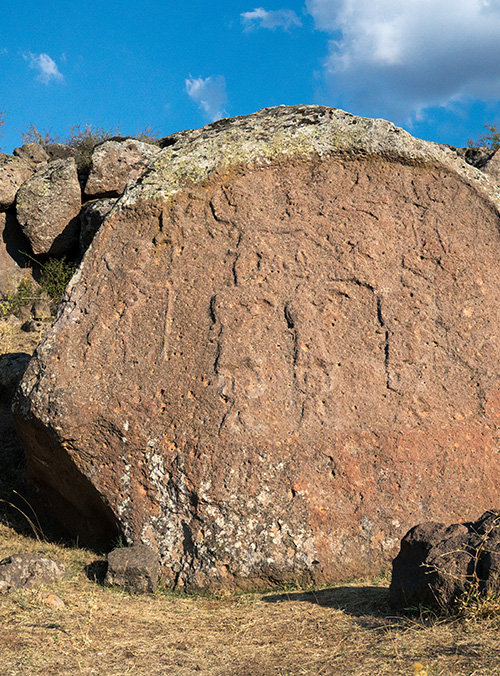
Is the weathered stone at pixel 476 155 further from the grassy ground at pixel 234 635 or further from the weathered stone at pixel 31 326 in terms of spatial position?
the grassy ground at pixel 234 635

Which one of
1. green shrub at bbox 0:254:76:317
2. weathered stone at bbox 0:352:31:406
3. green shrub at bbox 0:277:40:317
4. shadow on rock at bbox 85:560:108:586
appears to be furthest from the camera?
green shrub at bbox 0:254:76:317

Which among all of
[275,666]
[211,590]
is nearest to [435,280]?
[211,590]

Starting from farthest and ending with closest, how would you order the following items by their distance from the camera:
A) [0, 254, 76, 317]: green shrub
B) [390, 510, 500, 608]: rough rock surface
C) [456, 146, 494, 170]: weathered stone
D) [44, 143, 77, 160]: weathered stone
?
[44, 143, 77, 160]: weathered stone, [456, 146, 494, 170]: weathered stone, [0, 254, 76, 317]: green shrub, [390, 510, 500, 608]: rough rock surface

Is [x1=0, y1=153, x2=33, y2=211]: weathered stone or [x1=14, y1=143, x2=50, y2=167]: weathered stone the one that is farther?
[x1=14, y1=143, x2=50, y2=167]: weathered stone

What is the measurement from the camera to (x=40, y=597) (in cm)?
385

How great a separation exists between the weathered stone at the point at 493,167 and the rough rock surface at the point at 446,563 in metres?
7.19

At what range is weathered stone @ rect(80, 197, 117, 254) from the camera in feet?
31.1

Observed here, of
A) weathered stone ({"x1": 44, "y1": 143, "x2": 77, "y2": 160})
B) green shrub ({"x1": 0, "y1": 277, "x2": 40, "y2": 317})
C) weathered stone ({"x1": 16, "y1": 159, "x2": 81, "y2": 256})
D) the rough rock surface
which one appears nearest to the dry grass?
the rough rock surface

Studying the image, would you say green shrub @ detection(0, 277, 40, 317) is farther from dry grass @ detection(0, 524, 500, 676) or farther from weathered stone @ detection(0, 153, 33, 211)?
dry grass @ detection(0, 524, 500, 676)

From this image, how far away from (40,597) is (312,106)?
4335 millimetres

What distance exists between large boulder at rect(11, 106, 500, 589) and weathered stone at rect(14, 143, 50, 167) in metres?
6.98

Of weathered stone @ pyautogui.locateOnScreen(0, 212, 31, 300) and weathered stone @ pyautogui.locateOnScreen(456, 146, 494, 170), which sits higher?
weathered stone @ pyautogui.locateOnScreen(456, 146, 494, 170)

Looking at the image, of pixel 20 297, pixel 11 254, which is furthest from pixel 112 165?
pixel 20 297

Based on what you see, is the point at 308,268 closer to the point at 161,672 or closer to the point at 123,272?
the point at 123,272
